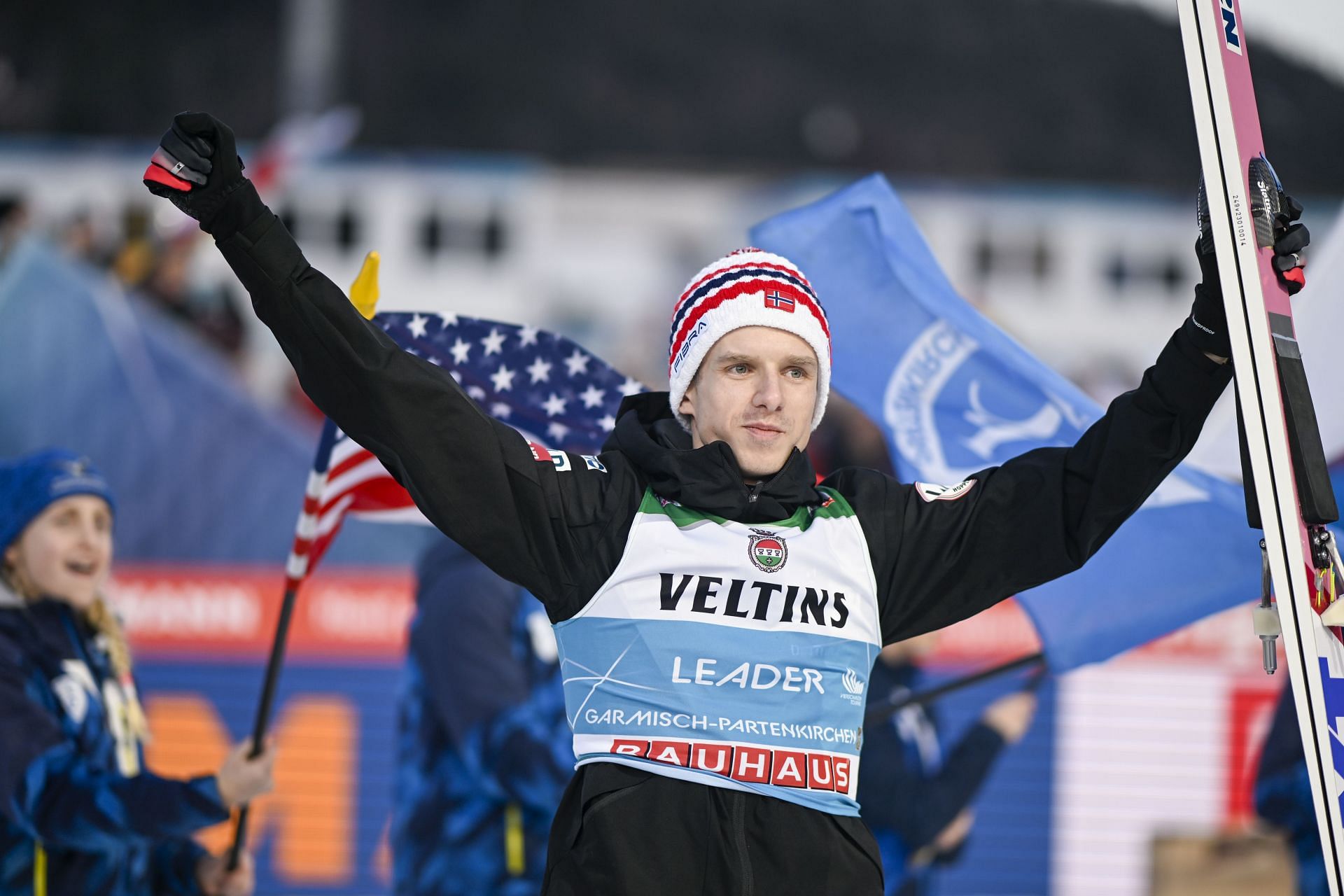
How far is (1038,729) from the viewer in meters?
8.17

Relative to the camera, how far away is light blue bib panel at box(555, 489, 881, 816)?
2.73 meters

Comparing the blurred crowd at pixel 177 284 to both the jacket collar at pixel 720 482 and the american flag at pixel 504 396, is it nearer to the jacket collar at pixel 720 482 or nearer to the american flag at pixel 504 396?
the american flag at pixel 504 396

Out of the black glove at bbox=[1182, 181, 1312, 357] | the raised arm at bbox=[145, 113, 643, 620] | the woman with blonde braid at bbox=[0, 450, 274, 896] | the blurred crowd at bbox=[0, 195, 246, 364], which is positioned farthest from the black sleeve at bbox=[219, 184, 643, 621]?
the blurred crowd at bbox=[0, 195, 246, 364]

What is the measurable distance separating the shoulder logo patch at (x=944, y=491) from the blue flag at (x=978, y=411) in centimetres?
130

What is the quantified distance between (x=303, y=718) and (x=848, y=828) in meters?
5.70

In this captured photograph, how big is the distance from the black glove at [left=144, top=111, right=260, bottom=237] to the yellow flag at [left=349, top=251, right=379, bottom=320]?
39.1 inches

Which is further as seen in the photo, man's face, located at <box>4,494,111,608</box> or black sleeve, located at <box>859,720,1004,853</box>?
black sleeve, located at <box>859,720,1004,853</box>

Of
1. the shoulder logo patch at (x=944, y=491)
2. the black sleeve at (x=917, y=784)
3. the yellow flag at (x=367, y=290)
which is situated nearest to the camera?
the shoulder logo patch at (x=944, y=491)

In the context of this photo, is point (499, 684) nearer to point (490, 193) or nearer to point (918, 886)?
point (918, 886)

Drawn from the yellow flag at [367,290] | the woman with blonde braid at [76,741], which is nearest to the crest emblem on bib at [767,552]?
the yellow flag at [367,290]

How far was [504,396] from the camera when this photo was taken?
441 cm

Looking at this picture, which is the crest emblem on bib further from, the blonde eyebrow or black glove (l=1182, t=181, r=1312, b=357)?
black glove (l=1182, t=181, r=1312, b=357)

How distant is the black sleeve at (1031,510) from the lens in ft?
9.53

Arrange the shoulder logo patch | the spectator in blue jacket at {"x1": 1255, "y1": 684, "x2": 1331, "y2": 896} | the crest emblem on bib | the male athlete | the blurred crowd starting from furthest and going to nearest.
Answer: the blurred crowd
the spectator in blue jacket at {"x1": 1255, "y1": 684, "x2": 1331, "y2": 896}
the shoulder logo patch
the crest emblem on bib
the male athlete
